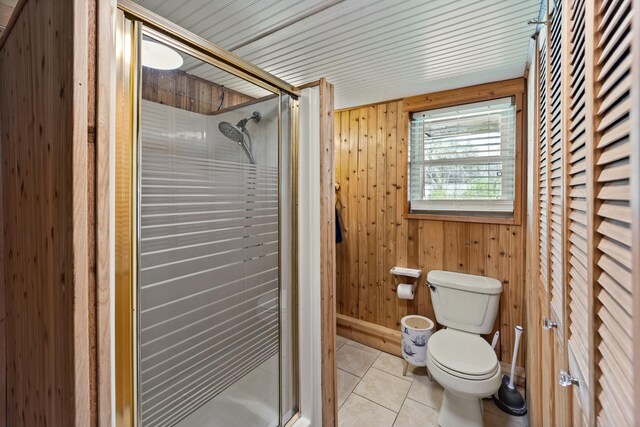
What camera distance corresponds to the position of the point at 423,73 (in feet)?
6.23

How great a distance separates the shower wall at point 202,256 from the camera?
0.92 metres

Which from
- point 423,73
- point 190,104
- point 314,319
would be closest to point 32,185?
point 190,104

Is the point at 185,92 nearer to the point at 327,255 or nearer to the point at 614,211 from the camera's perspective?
the point at 327,255

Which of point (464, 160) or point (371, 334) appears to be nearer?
point (464, 160)

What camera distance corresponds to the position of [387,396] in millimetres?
1969

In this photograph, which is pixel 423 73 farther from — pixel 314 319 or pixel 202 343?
pixel 202 343

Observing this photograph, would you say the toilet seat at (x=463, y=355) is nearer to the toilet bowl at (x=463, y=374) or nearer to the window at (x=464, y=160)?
the toilet bowl at (x=463, y=374)

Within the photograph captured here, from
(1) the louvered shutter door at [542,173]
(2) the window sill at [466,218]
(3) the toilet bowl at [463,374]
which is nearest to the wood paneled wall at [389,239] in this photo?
(2) the window sill at [466,218]

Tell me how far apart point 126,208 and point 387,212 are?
2078mm

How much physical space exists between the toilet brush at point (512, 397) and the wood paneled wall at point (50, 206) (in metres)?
2.25

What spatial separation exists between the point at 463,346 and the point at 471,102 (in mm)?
1783

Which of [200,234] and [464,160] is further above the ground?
[464,160]

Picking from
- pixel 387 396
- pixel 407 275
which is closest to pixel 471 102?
pixel 407 275

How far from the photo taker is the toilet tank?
1949 mm
